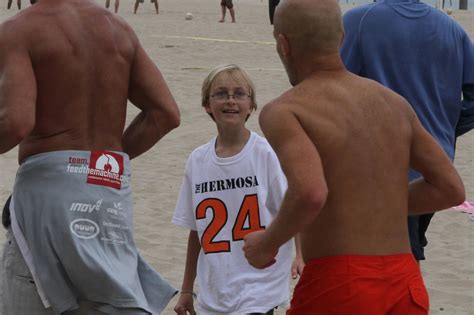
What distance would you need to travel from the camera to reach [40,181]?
330cm

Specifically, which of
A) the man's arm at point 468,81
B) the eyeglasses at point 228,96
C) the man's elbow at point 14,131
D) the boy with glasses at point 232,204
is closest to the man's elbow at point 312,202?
the man's elbow at point 14,131

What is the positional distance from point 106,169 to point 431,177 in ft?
3.52

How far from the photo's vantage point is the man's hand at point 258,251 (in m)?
Result: 2.83

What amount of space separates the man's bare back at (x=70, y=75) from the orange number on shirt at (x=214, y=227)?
65 cm

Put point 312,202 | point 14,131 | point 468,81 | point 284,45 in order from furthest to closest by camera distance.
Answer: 1. point 468,81
2. point 14,131
3. point 284,45
4. point 312,202

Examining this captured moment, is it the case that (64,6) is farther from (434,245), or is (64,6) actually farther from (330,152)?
(434,245)

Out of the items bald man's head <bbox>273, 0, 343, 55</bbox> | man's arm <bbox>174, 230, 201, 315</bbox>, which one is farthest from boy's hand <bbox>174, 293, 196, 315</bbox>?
bald man's head <bbox>273, 0, 343, 55</bbox>

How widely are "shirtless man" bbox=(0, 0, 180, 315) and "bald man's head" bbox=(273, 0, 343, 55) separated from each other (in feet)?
2.43

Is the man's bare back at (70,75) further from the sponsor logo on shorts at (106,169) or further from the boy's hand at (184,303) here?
the boy's hand at (184,303)

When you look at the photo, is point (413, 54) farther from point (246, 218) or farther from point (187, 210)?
point (187, 210)

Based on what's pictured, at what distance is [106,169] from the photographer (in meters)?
3.38

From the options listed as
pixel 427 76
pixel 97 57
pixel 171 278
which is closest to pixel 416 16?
pixel 427 76

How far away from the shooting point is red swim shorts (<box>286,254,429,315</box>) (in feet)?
9.23

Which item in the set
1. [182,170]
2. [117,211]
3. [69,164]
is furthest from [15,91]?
[182,170]
